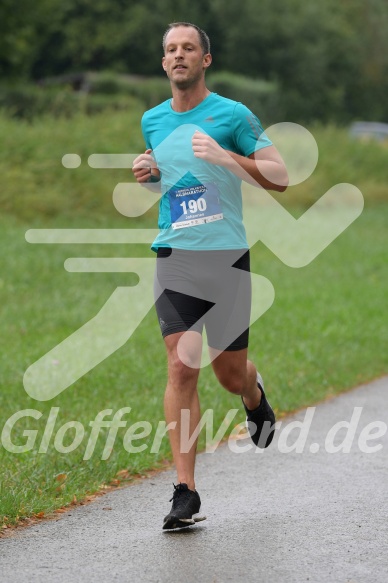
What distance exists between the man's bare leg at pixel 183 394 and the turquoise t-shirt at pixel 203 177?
461mm

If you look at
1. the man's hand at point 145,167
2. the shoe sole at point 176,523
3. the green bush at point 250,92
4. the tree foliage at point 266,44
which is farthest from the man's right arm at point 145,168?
the tree foliage at point 266,44

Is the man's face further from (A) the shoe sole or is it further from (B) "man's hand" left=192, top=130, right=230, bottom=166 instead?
(A) the shoe sole

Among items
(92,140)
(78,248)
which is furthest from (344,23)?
(78,248)

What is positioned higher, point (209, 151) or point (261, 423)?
point (209, 151)

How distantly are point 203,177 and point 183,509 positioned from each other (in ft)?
5.08

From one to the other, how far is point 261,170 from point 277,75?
5840 cm

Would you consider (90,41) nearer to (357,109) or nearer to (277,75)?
(277,75)

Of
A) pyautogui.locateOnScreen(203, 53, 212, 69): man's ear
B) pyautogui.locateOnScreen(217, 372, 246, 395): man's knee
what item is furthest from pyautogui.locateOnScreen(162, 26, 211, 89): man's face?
pyautogui.locateOnScreen(217, 372, 246, 395): man's knee

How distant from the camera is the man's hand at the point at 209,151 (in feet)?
17.8

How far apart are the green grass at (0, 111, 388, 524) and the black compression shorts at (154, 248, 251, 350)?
1.15 meters

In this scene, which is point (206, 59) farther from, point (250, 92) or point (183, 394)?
point (250, 92)

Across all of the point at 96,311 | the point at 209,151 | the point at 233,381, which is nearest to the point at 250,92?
the point at 96,311

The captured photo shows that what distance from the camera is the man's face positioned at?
5.77 m

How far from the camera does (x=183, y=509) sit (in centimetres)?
545
